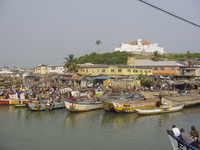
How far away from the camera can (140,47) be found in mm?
100625

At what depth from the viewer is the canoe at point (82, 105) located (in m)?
25.0

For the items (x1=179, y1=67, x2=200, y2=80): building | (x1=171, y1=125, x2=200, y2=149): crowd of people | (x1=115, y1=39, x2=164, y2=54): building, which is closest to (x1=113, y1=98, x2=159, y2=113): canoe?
(x1=171, y1=125, x2=200, y2=149): crowd of people

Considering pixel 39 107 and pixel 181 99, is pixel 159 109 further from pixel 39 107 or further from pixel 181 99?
pixel 39 107

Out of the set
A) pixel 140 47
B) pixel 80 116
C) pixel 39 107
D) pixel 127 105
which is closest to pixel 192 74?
pixel 127 105

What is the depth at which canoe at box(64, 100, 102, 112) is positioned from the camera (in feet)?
82.0

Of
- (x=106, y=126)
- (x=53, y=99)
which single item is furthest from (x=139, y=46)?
(x=106, y=126)

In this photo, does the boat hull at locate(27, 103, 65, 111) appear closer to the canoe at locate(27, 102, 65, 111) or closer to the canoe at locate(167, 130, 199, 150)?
the canoe at locate(27, 102, 65, 111)

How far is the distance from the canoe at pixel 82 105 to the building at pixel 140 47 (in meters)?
73.0

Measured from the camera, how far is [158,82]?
120ft

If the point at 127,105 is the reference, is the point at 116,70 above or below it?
above

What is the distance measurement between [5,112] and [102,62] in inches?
1964

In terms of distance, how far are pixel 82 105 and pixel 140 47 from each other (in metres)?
Result: 79.3

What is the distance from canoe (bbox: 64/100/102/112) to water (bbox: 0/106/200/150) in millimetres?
589

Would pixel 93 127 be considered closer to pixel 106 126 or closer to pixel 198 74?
pixel 106 126
